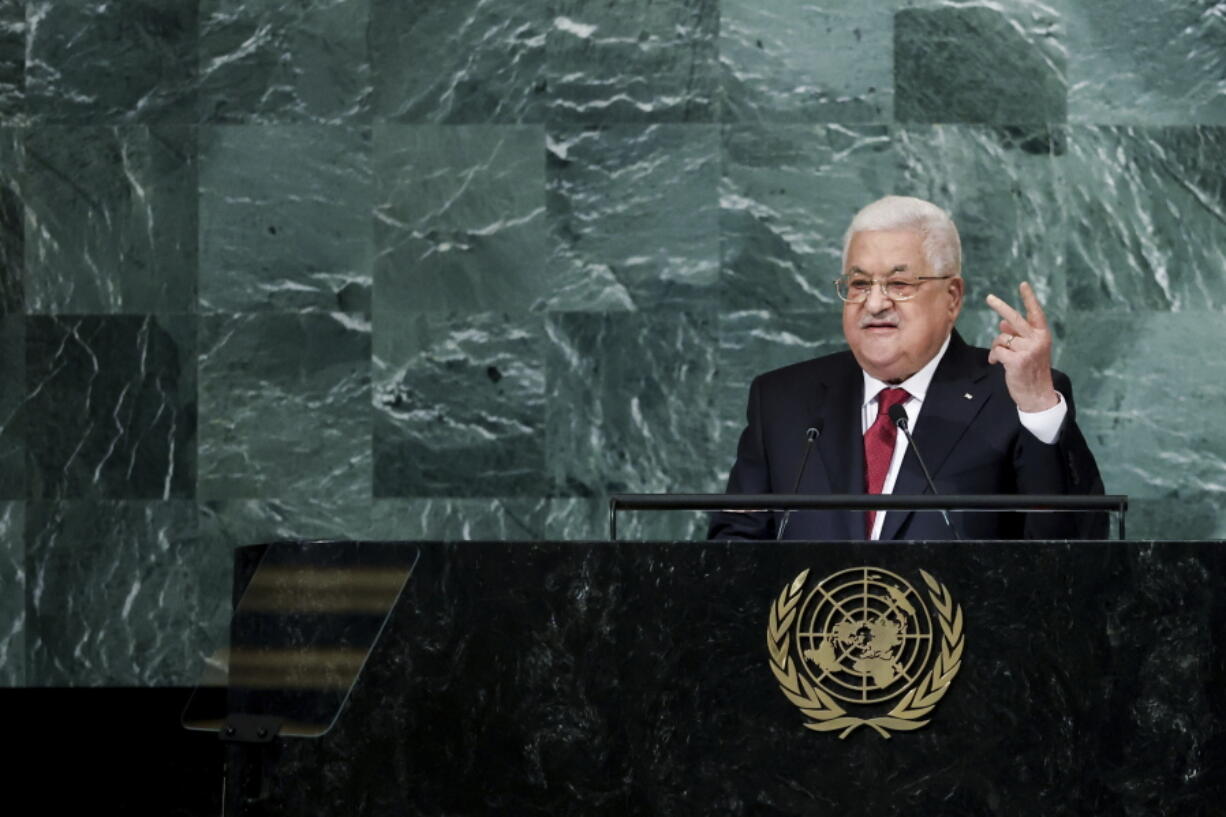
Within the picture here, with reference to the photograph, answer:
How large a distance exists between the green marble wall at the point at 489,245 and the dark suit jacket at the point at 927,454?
1.66 m

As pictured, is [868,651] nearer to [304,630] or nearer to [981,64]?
[304,630]

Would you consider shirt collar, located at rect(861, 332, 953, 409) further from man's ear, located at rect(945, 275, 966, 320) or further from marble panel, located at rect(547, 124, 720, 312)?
marble panel, located at rect(547, 124, 720, 312)

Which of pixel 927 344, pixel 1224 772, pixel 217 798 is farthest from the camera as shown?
pixel 217 798

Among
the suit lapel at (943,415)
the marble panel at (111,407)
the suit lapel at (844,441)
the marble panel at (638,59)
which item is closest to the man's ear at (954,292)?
the suit lapel at (943,415)

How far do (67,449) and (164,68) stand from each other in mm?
1264

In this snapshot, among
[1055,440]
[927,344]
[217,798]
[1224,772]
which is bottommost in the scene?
[217,798]

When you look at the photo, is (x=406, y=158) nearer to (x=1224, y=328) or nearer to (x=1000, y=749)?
(x=1224, y=328)

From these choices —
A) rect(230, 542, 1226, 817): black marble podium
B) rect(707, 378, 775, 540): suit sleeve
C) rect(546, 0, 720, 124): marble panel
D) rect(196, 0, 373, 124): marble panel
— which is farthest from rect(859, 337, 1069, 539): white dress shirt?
rect(196, 0, 373, 124): marble panel

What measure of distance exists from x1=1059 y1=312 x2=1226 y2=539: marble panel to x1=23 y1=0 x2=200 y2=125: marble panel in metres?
2.97

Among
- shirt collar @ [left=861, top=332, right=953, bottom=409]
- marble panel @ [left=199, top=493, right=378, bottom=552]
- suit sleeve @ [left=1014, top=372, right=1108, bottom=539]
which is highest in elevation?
shirt collar @ [left=861, top=332, right=953, bottom=409]

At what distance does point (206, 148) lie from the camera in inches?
220

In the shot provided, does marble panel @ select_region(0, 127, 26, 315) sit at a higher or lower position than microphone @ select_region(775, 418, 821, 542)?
higher

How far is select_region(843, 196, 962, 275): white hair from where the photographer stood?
3803mm

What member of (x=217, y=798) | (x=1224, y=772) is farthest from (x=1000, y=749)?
(x=217, y=798)
